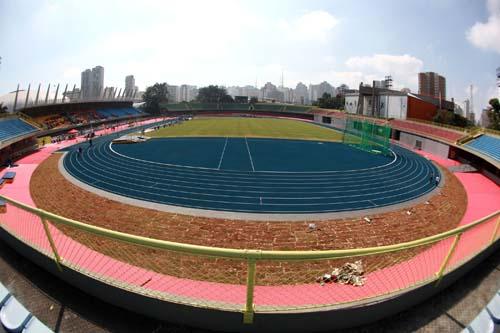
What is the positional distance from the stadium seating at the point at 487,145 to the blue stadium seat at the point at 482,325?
1092 inches

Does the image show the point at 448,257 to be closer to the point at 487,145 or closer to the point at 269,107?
the point at 487,145

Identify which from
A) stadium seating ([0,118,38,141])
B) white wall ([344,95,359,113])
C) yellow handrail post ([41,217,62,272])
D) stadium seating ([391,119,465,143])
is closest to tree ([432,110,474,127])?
stadium seating ([391,119,465,143])

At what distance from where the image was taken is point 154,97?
90.7 metres

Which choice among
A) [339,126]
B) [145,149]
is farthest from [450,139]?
Answer: [145,149]

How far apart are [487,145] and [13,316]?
36672 millimetres

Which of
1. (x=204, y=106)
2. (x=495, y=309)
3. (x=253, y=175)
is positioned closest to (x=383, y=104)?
(x=253, y=175)

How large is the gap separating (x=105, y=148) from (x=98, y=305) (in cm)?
3154

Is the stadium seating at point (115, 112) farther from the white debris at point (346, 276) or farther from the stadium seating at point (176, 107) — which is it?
the white debris at point (346, 276)

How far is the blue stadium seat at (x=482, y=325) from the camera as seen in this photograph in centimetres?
358

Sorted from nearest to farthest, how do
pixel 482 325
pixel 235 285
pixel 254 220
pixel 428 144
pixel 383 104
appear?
pixel 482 325, pixel 235 285, pixel 254 220, pixel 428 144, pixel 383 104

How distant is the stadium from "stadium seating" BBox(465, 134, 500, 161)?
0.68ft

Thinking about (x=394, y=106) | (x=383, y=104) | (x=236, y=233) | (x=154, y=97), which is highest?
(x=154, y=97)

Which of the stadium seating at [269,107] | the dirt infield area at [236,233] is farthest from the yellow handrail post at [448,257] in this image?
the stadium seating at [269,107]

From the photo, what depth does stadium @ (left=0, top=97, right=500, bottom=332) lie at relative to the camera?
13.3ft
